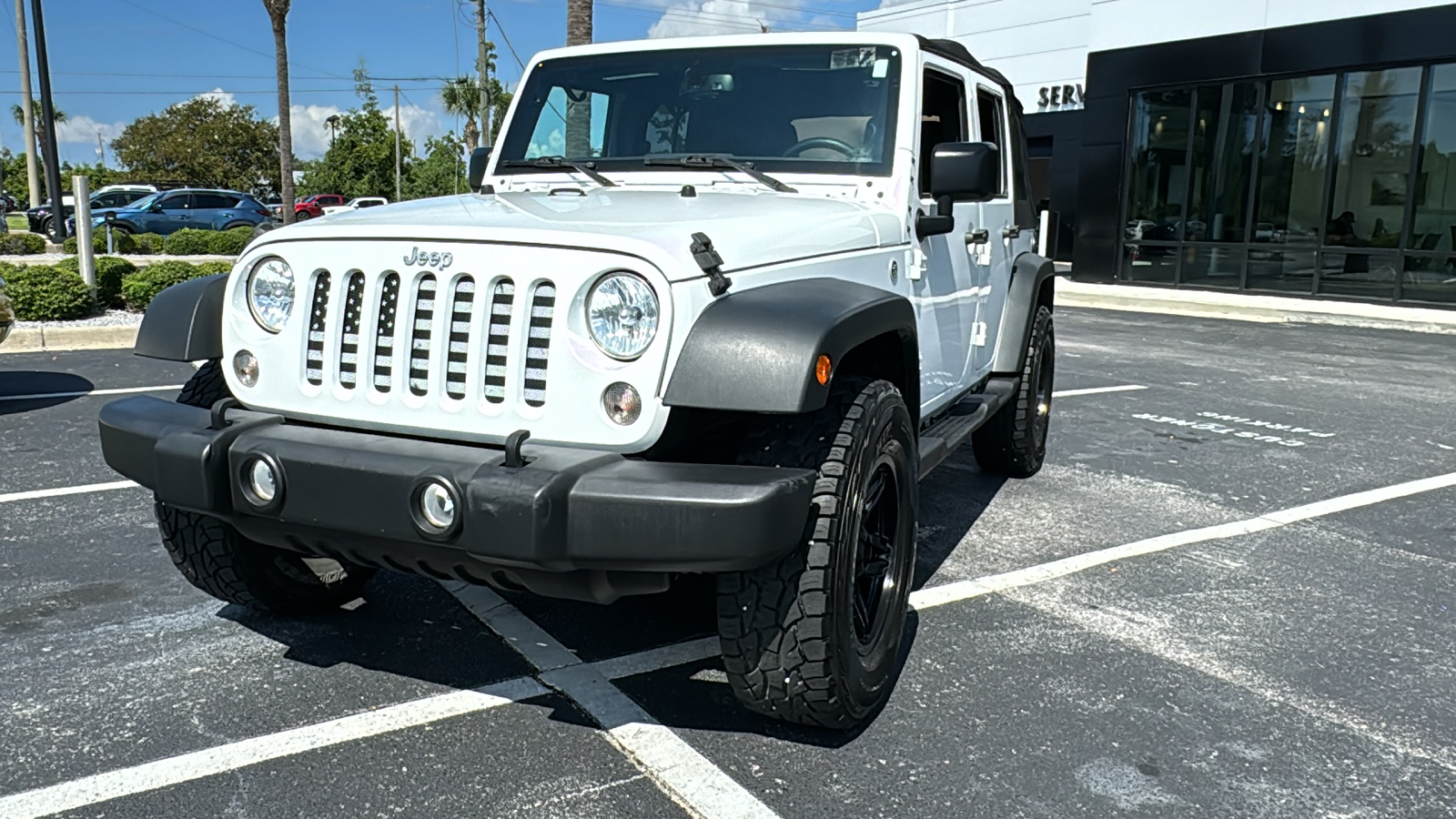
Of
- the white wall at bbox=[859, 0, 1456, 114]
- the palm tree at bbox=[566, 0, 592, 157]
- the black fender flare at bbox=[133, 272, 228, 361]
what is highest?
the white wall at bbox=[859, 0, 1456, 114]

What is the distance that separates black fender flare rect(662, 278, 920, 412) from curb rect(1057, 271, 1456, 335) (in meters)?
15.6

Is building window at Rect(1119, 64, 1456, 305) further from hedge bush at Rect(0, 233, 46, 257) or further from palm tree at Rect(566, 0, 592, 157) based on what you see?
hedge bush at Rect(0, 233, 46, 257)

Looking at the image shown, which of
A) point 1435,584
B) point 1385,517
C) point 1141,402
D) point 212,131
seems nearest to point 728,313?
point 1435,584

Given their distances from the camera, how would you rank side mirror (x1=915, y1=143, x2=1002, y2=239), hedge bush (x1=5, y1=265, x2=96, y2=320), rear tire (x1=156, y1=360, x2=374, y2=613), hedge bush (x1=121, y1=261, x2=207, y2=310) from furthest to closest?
hedge bush (x1=121, y1=261, x2=207, y2=310)
hedge bush (x1=5, y1=265, x2=96, y2=320)
side mirror (x1=915, y1=143, x2=1002, y2=239)
rear tire (x1=156, y1=360, x2=374, y2=613)

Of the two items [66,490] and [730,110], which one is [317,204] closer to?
[66,490]

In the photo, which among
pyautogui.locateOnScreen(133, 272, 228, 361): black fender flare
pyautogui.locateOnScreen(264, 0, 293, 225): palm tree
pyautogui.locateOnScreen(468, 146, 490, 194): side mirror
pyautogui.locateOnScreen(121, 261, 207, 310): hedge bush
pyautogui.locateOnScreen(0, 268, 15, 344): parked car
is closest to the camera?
pyautogui.locateOnScreen(133, 272, 228, 361): black fender flare

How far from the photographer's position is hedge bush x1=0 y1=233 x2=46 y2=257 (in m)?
20.7

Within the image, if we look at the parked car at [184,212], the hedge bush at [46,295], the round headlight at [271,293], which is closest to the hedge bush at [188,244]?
the parked car at [184,212]

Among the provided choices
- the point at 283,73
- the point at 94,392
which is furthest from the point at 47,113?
the point at 94,392

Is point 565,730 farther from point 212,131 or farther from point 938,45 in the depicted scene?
point 212,131

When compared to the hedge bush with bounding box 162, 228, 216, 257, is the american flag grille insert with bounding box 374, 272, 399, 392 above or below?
above

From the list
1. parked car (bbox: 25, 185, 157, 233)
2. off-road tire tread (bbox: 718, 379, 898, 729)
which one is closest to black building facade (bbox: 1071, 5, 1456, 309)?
off-road tire tread (bbox: 718, 379, 898, 729)

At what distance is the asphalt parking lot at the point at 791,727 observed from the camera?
281 cm

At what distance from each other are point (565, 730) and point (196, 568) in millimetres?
1347
